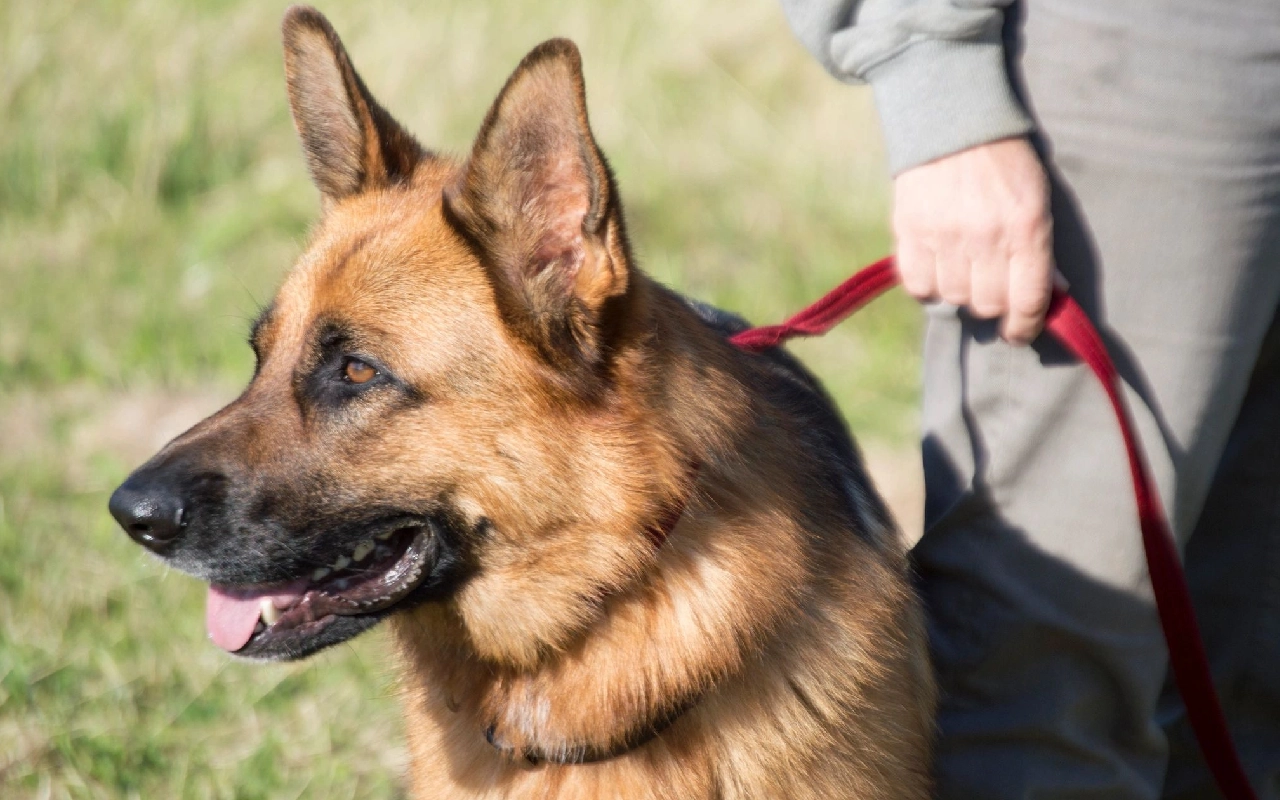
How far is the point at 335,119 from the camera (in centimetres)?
267

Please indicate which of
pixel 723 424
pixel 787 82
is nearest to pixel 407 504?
pixel 723 424

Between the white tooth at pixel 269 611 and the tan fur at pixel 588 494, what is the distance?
0.92 ft

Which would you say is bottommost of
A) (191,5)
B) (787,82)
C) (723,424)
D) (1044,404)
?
(787,82)

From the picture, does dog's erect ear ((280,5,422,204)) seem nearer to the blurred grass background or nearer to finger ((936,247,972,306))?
the blurred grass background

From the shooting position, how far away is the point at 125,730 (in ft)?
11.3

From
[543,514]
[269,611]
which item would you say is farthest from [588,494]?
[269,611]

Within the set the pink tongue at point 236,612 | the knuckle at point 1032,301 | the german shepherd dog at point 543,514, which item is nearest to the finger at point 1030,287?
the knuckle at point 1032,301

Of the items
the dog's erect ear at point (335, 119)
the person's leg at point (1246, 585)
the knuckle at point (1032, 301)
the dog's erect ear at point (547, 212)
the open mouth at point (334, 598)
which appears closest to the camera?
the dog's erect ear at point (547, 212)

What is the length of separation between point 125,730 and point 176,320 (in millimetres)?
3120

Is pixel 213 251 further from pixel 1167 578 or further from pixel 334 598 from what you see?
pixel 1167 578

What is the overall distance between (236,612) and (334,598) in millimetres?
237

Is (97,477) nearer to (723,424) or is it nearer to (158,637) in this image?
(158,637)

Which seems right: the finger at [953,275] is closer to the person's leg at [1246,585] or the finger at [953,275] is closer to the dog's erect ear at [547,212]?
the dog's erect ear at [547,212]

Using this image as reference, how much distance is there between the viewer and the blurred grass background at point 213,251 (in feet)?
11.7
